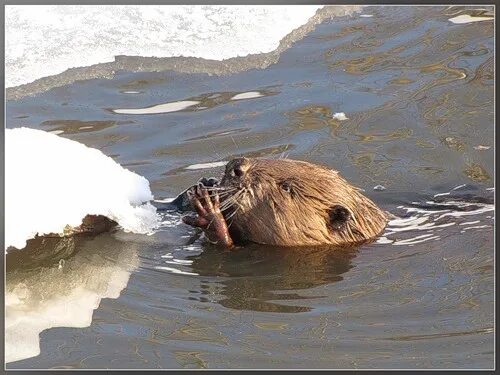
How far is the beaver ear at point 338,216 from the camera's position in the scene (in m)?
5.36

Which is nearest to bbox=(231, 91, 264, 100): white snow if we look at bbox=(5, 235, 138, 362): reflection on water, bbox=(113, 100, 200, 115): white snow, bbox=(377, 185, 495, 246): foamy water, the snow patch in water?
bbox=(113, 100, 200, 115): white snow

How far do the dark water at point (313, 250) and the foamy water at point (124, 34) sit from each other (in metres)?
0.24

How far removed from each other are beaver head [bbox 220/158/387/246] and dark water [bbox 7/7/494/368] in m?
0.09

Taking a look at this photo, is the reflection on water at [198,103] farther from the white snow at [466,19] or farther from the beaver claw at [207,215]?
the beaver claw at [207,215]

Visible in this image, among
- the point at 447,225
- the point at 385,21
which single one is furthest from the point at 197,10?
the point at 447,225

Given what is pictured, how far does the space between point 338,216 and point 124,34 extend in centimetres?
312

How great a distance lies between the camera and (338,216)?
213 inches

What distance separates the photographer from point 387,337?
4.38 metres

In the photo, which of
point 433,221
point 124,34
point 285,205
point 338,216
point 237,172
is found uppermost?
point 124,34

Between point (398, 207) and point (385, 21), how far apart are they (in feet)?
9.43

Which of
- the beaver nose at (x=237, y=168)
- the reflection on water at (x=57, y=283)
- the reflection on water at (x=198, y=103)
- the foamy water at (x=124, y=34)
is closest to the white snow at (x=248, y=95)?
the reflection on water at (x=198, y=103)

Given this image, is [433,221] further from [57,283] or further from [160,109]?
[160,109]

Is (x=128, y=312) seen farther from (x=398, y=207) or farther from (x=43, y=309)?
(x=398, y=207)

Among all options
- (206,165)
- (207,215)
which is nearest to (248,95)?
(206,165)
